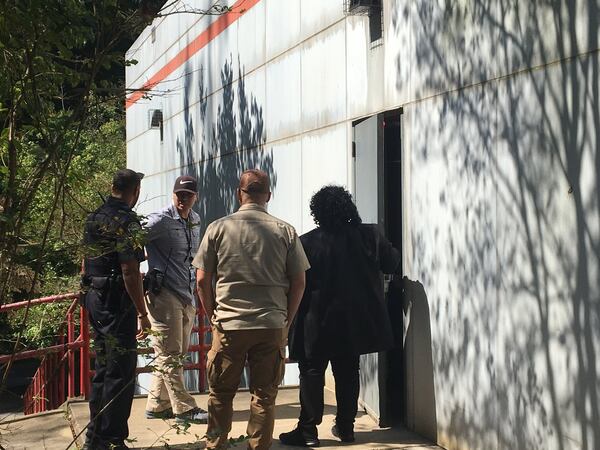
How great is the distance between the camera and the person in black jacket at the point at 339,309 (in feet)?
21.4

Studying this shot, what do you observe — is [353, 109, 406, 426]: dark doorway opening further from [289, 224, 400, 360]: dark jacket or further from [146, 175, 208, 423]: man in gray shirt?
[146, 175, 208, 423]: man in gray shirt

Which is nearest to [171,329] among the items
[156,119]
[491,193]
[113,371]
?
[113,371]

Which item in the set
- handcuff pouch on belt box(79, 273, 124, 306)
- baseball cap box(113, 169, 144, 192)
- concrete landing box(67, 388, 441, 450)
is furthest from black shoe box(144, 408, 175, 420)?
baseball cap box(113, 169, 144, 192)

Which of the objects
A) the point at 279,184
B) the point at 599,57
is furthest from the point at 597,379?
the point at 279,184

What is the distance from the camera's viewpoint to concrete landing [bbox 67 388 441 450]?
659cm

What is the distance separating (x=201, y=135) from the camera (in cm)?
1472

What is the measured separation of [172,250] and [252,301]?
161 cm

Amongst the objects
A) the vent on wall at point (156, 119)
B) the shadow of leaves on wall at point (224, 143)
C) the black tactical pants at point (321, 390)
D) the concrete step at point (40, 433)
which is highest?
the vent on wall at point (156, 119)

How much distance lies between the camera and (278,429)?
7.20m

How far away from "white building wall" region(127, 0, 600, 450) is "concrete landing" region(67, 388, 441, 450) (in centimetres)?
24

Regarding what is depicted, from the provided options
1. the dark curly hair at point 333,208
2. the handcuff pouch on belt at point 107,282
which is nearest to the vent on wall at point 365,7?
the dark curly hair at point 333,208

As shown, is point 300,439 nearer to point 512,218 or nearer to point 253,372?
point 253,372

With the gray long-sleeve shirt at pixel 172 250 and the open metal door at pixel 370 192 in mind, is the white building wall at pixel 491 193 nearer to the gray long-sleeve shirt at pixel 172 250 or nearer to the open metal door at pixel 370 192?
the open metal door at pixel 370 192

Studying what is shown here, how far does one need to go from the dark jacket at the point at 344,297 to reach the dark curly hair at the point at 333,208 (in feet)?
0.19
